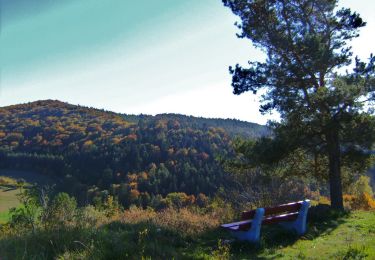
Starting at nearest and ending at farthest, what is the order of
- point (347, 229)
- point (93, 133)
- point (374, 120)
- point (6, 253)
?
1. point (6, 253)
2. point (347, 229)
3. point (374, 120)
4. point (93, 133)

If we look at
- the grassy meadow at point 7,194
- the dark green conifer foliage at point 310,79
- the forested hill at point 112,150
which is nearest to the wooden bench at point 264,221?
the dark green conifer foliage at point 310,79

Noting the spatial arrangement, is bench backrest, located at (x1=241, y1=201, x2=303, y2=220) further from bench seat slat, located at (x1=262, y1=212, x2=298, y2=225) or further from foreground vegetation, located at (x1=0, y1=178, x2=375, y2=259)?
foreground vegetation, located at (x1=0, y1=178, x2=375, y2=259)

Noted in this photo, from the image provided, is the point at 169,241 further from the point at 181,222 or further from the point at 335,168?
the point at 335,168

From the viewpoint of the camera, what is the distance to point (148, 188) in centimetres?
7525

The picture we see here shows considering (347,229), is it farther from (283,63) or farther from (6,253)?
(6,253)

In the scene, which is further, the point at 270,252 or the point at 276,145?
the point at 276,145

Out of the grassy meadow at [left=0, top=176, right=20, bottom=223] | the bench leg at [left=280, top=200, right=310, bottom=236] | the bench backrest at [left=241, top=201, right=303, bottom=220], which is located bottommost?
the grassy meadow at [left=0, top=176, right=20, bottom=223]

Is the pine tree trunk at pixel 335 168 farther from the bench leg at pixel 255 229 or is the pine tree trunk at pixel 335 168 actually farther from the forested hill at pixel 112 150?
the forested hill at pixel 112 150

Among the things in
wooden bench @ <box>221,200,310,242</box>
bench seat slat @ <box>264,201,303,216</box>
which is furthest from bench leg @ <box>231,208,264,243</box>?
bench seat slat @ <box>264,201,303,216</box>

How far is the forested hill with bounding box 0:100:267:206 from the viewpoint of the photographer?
74.0 metres

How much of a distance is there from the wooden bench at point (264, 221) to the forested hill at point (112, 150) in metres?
52.3

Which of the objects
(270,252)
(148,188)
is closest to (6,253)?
(270,252)

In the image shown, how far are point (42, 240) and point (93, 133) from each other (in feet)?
347

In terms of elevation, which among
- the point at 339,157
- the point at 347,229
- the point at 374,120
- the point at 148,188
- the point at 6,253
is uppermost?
the point at 374,120
